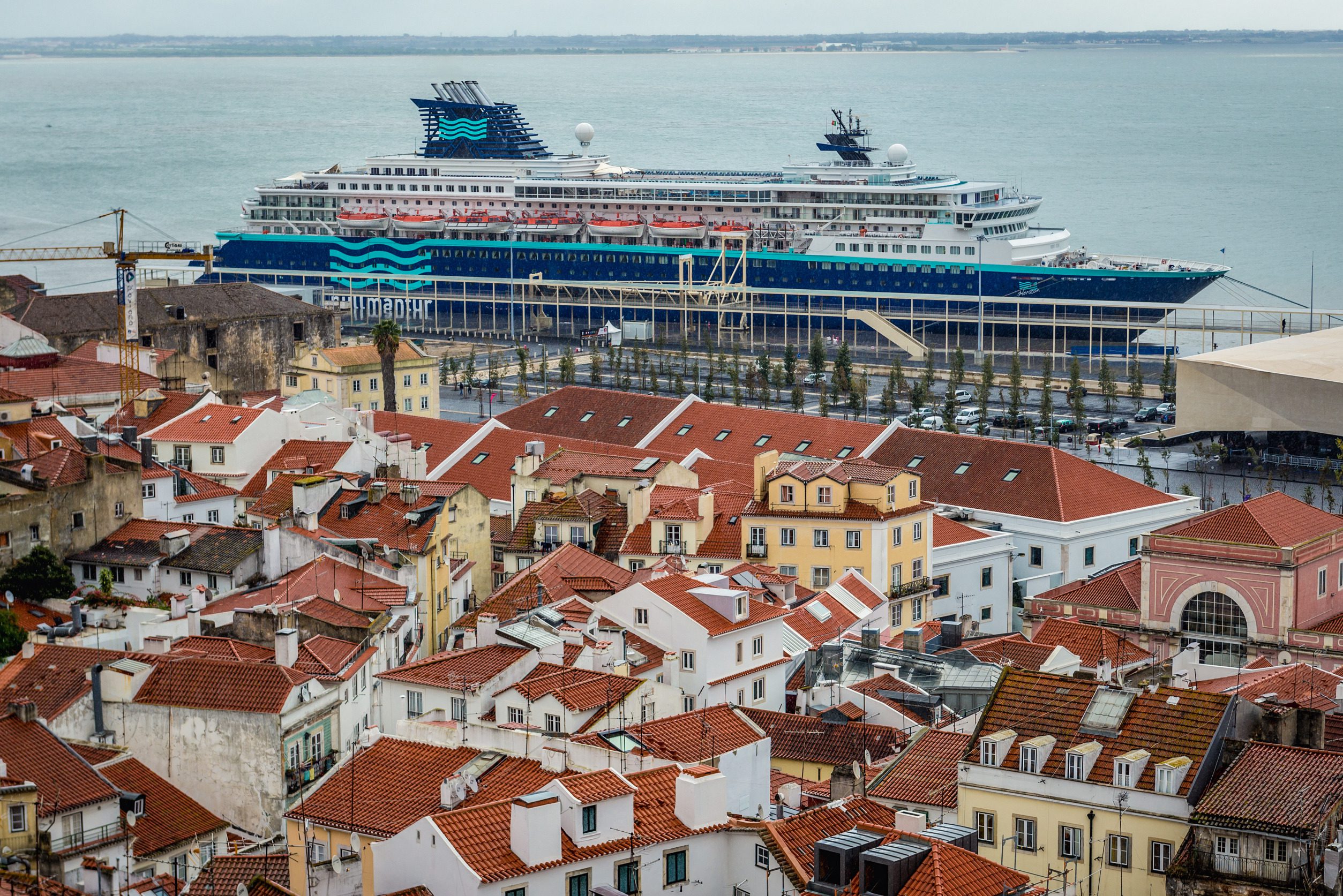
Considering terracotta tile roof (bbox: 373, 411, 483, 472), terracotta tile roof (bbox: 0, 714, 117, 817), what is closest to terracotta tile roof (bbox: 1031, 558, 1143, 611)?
terracotta tile roof (bbox: 0, 714, 117, 817)

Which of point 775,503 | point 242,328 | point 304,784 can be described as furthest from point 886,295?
point 304,784

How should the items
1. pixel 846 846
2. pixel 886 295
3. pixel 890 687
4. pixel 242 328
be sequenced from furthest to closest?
pixel 886 295
pixel 242 328
pixel 890 687
pixel 846 846

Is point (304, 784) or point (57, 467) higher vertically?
point (57, 467)

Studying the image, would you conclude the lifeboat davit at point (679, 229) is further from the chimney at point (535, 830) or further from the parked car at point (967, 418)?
the chimney at point (535, 830)

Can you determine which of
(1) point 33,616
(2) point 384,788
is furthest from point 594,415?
(2) point 384,788

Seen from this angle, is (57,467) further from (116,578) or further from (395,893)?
(395,893)

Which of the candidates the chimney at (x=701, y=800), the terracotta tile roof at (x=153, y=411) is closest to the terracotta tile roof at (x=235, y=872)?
the chimney at (x=701, y=800)

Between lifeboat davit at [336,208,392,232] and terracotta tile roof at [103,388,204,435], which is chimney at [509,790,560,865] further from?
lifeboat davit at [336,208,392,232]
